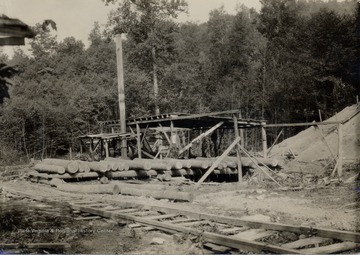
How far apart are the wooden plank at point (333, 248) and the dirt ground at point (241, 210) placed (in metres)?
1.35

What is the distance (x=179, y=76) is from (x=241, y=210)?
29.6 m

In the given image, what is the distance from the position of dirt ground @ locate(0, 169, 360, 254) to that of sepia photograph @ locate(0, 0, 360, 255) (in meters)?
0.06

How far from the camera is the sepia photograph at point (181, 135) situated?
7125 millimetres

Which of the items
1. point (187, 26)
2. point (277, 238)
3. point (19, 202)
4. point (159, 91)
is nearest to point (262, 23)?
point (159, 91)

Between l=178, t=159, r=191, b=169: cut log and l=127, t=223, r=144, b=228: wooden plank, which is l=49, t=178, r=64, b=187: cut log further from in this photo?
l=127, t=223, r=144, b=228: wooden plank

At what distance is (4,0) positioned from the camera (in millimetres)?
6387

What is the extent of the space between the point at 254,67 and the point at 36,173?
33.8 m

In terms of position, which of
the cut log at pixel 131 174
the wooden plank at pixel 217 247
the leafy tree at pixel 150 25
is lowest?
the wooden plank at pixel 217 247

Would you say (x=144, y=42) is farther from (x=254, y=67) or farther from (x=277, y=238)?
(x=277, y=238)

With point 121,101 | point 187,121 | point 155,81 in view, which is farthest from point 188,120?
point 155,81

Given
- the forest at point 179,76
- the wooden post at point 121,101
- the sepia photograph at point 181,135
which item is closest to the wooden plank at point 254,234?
the sepia photograph at point 181,135

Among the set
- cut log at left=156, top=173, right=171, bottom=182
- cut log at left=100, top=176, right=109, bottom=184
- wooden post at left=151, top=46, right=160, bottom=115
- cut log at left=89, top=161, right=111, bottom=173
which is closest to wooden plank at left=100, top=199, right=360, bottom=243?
cut log at left=156, top=173, right=171, bottom=182

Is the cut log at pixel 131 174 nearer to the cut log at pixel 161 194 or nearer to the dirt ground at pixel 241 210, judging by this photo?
the dirt ground at pixel 241 210

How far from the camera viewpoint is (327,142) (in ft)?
80.4
